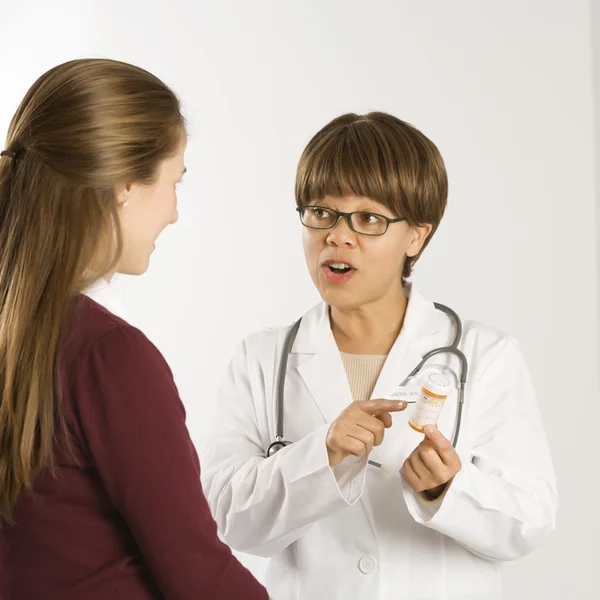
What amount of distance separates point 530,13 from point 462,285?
0.85 meters

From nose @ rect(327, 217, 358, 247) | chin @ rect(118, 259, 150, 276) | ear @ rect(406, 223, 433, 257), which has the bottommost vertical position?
ear @ rect(406, 223, 433, 257)

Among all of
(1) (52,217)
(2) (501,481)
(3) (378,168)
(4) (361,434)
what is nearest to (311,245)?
(3) (378,168)

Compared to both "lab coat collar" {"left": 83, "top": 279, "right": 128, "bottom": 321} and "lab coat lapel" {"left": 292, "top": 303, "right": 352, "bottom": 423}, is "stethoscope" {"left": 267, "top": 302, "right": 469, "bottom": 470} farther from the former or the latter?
"lab coat collar" {"left": 83, "top": 279, "right": 128, "bottom": 321}

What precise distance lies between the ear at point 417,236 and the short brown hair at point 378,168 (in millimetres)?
15

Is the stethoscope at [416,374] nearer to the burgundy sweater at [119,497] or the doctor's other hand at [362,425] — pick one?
the doctor's other hand at [362,425]

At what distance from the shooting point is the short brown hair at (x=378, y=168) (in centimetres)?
162

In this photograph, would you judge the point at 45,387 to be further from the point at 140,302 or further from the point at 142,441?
the point at 140,302

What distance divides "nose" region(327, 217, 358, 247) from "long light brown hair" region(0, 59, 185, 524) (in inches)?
22.2

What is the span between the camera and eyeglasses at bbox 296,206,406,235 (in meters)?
1.63

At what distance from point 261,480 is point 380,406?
11.5 inches

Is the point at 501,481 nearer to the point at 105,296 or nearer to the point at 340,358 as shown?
→ the point at 340,358

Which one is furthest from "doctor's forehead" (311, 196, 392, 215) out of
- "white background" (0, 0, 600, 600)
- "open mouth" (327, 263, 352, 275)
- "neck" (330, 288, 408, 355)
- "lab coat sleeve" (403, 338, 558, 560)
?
"white background" (0, 0, 600, 600)

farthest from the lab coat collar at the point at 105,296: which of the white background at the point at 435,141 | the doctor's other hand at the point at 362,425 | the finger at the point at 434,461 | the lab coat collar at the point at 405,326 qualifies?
the white background at the point at 435,141

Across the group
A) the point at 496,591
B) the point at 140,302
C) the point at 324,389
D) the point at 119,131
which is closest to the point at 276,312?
the point at 140,302
